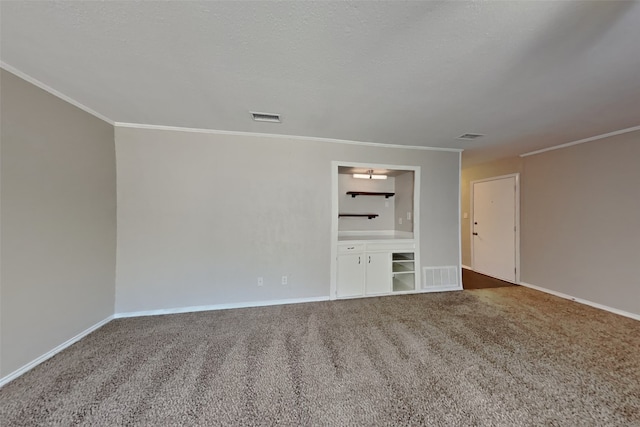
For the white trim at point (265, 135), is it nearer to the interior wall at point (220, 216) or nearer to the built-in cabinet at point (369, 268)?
the interior wall at point (220, 216)

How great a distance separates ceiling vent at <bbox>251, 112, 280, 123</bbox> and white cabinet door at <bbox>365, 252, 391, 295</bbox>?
2372 mm

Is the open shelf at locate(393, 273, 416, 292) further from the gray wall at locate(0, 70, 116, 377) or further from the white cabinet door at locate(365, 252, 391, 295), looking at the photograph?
the gray wall at locate(0, 70, 116, 377)

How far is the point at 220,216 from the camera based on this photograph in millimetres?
3215

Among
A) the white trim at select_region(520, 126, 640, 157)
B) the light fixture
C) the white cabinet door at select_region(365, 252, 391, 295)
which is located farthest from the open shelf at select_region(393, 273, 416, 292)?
the white trim at select_region(520, 126, 640, 157)

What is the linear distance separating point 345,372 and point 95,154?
11.3 ft

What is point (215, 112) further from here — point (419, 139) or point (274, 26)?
point (419, 139)

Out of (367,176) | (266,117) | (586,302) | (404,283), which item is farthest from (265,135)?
(586,302)

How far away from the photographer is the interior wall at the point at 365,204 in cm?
443

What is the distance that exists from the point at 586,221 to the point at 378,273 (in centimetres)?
312

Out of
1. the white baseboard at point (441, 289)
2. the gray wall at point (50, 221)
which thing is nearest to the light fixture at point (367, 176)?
the white baseboard at point (441, 289)

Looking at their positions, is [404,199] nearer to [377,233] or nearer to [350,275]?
[377,233]

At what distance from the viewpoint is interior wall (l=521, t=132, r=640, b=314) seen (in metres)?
3.04

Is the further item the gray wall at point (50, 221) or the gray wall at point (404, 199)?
the gray wall at point (404, 199)

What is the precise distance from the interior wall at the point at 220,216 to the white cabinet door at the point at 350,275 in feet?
0.74
